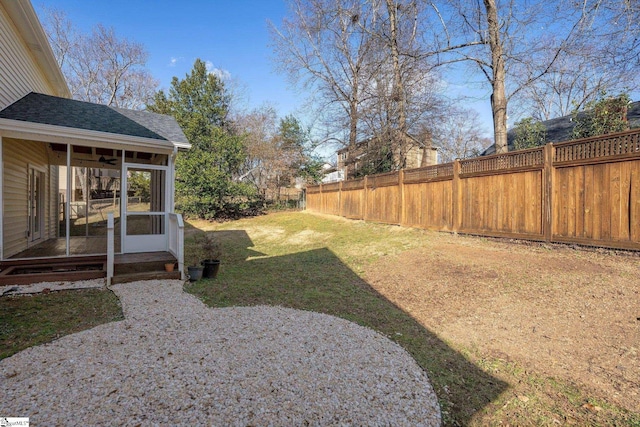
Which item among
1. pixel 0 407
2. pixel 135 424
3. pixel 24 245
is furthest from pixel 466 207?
pixel 24 245

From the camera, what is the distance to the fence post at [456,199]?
27.4 feet

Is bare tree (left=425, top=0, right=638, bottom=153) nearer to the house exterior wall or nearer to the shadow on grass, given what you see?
the shadow on grass

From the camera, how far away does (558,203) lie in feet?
19.9

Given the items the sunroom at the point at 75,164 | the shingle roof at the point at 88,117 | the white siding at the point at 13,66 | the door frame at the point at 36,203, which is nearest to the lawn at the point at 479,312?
the sunroom at the point at 75,164

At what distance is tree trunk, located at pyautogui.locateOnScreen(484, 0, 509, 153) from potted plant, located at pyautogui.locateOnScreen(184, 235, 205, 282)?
348 inches

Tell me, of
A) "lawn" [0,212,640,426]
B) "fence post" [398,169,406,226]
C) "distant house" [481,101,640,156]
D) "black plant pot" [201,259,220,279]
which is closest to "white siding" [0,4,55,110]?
"lawn" [0,212,640,426]

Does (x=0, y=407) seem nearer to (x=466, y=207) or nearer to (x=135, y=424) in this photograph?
(x=135, y=424)

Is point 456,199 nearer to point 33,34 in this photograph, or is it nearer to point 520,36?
point 520,36

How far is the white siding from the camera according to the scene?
6.15 m

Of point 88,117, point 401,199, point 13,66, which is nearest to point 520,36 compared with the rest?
point 401,199

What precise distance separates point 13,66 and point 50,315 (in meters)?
6.23

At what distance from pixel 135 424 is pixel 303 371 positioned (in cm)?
130

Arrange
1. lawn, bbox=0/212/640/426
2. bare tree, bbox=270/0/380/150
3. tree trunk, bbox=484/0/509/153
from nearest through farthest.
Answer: lawn, bbox=0/212/640/426, tree trunk, bbox=484/0/509/153, bare tree, bbox=270/0/380/150

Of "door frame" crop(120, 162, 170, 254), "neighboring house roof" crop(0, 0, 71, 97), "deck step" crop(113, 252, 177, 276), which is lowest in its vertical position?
"deck step" crop(113, 252, 177, 276)
